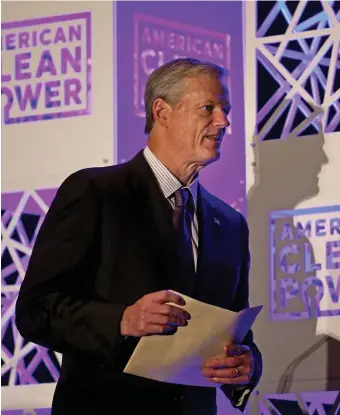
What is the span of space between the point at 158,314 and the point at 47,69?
1.37 metres

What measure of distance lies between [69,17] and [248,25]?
596 millimetres

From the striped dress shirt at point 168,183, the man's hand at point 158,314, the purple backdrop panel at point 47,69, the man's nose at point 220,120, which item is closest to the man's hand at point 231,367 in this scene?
the man's hand at point 158,314

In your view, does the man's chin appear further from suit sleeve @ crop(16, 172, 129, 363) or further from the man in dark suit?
suit sleeve @ crop(16, 172, 129, 363)

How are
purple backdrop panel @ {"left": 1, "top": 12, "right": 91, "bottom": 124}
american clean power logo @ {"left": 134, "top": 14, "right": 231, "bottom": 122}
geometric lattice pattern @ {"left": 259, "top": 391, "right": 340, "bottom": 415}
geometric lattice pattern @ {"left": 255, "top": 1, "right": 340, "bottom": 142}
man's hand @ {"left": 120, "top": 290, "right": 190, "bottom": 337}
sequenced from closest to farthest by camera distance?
1. man's hand @ {"left": 120, "top": 290, "right": 190, "bottom": 337}
2. geometric lattice pattern @ {"left": 259, "top": 391, "right": 340, "bottom": 415}
3. geometric lattice pattern @ {"left": 255, "top": 1, "right": 340, "bottom": 142}
4. american clean power logo @ {"left": 134, "top": 14, "right": 231, "bottom": 122}
5. purple backdrop panel @ {"left": 1, "top": 12, "right": 91, "bottom": 124}

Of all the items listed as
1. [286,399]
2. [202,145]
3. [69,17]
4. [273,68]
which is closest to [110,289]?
[202,145]

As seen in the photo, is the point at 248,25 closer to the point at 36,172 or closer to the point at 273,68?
the point at 273,68

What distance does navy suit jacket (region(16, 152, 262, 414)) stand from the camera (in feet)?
8.06

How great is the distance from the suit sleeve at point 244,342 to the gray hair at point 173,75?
0.44m

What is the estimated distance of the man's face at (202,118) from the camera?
272cm

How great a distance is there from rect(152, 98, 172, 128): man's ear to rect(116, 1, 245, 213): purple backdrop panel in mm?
460

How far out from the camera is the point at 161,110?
2771 mm

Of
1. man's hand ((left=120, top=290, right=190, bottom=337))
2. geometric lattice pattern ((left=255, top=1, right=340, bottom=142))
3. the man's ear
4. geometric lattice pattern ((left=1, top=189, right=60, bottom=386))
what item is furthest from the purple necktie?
geometric lattice pattern ((left=1, top=189, right=60, bottom=386))

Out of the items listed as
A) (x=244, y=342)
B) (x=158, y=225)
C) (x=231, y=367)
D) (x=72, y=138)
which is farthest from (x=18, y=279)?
(x=231, y=367)

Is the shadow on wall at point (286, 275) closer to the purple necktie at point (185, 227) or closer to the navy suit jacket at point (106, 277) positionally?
the navy suit jacket at point (106, 277)
